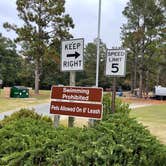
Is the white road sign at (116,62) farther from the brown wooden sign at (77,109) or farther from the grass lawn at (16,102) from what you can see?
the grass lawn at (16,102)

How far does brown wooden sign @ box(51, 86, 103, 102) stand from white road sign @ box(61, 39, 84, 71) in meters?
0.49

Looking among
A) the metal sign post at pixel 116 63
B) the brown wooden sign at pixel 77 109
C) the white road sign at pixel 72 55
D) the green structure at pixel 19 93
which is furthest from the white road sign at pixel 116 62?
the green structure at pixel 19 93

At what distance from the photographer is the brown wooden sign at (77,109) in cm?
734

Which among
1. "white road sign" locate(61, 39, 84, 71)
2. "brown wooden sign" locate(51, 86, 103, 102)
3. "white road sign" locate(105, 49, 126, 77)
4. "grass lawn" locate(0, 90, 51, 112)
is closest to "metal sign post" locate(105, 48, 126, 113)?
"white road sign" locate(105, 49, 126, 77)

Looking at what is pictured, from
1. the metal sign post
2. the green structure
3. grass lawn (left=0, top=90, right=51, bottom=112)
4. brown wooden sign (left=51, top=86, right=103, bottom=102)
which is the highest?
the metal sign post

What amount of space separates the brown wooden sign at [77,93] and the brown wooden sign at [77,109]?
9 centimetres

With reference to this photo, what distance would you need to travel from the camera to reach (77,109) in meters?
7.58

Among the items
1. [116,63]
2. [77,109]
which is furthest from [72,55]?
[116,63]

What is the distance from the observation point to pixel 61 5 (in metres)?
46.7

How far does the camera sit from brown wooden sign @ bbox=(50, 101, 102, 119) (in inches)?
289

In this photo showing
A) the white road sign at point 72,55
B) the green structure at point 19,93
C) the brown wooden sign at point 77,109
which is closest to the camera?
the brown wooden sign at point 77,109

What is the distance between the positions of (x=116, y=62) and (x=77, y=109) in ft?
6.99

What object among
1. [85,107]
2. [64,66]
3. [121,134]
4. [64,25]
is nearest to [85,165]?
[121,134]

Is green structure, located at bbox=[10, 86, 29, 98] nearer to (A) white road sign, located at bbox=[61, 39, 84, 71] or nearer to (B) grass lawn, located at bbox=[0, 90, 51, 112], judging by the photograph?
(B) grass lawn, located at bbox=[0, 90, 51, 112]
